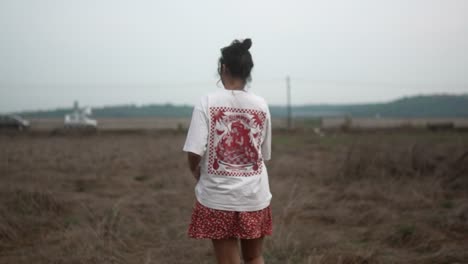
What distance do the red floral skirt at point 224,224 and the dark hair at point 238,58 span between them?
0.67m

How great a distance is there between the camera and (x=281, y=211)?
514 cm

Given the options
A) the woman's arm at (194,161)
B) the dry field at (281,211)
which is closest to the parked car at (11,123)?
the dry field at (281,211)

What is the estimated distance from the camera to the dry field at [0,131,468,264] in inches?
141

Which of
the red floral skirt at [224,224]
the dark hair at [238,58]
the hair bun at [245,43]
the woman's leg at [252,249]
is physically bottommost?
the woman's leg at [252,249]

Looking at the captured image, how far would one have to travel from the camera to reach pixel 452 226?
4285 millimetres

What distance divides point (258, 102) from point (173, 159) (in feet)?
26.4

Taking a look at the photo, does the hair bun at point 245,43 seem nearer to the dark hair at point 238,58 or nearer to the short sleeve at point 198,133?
the dark hair at point 238,58

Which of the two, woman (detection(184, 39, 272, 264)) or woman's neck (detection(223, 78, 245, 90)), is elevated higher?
woman's neck (detection(223, 78, 245, 90))

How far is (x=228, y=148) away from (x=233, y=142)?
0.04 meters

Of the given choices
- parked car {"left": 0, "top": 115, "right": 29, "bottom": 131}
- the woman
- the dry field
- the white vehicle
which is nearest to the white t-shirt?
the woman

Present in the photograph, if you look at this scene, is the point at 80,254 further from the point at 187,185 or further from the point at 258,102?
the point at 187,185

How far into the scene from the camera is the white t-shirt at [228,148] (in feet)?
6.42

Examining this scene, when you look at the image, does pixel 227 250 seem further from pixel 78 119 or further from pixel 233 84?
pixel 78 119

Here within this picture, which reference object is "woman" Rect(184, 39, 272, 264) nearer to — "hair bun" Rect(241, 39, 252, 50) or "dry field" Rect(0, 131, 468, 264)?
"hair bun" Rect(241, 39, 252, 50)
